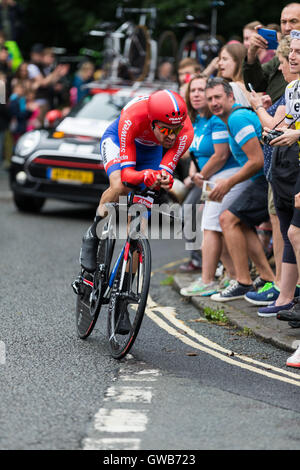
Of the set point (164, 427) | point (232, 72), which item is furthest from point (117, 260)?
point (232, 72)

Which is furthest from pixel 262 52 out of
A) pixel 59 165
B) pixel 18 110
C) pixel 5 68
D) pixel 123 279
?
pixel 5 68

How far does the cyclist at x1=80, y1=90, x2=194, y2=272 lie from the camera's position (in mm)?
6598

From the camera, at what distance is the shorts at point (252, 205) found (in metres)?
8.95

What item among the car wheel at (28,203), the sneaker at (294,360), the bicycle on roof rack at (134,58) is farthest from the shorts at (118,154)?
the bicycle on roof rack at (134,58)

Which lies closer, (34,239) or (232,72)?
(232,72)

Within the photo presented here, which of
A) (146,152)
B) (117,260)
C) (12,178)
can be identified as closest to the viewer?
(117,260)

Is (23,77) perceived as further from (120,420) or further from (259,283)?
(120,420)

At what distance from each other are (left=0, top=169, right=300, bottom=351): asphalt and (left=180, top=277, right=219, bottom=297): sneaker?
0.08m

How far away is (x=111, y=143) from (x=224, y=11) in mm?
21498

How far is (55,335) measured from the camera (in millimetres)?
7516

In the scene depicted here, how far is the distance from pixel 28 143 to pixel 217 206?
6.48m

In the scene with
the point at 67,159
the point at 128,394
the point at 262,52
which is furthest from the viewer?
the point at 67,159

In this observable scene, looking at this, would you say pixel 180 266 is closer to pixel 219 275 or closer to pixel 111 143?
pixel 219 275

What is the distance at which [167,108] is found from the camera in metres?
6.59
